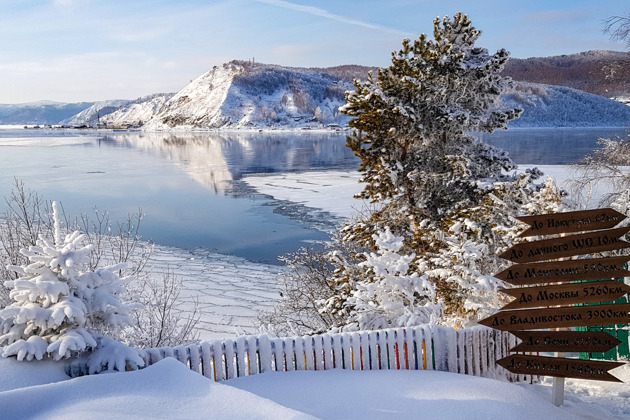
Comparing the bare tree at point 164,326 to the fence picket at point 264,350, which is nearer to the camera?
the fence picket at point 264,350

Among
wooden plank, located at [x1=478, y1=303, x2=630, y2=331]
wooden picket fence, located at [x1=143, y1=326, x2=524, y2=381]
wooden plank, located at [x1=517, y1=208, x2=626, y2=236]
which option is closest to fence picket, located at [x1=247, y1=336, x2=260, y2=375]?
wooden picket fence, located at [x1=143, y1=326, x2=524, y2=381]

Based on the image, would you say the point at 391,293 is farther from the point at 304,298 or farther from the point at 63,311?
the point at 304,298

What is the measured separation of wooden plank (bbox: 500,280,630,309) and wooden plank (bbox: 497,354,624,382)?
0.78 meters

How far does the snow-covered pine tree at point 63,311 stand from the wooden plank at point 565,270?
522cm

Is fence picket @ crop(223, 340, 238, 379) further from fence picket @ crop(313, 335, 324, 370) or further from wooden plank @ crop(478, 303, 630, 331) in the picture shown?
wooden plank @ crop(478, 303, 630, 331)

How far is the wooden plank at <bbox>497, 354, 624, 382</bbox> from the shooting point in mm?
6629

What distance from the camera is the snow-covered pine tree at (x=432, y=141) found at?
13.5 m

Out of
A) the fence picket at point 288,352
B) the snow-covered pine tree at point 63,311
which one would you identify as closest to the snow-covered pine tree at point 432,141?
the fence picket at point 288,352

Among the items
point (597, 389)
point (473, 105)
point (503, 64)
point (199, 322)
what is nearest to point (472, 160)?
point (473, 105)

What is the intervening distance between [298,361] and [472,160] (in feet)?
29.3

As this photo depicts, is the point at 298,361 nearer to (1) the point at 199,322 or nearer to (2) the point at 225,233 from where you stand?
(1) the point at 199,322

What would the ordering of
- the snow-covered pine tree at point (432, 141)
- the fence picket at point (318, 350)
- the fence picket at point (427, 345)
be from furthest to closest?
the snow-covered pine tree at point (432, 141), the fence picket at point (427, 345), the fence picket at point (318, 350)

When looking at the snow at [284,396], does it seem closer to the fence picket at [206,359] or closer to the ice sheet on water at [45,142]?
the fence picket at [206,359]

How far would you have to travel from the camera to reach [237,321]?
16641 mm
